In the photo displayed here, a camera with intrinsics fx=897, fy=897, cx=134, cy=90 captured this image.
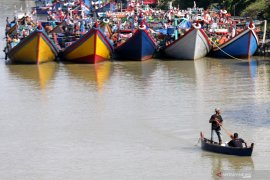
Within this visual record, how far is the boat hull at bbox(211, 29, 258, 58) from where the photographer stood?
140 feet

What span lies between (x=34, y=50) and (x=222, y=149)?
19979 mm

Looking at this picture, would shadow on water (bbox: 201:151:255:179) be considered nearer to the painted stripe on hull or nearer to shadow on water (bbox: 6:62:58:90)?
shadow on water (bbox: 6:62:58:90)

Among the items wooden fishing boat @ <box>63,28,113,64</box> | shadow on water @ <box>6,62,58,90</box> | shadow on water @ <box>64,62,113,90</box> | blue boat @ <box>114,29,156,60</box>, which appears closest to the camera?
shadow on water @ <box>64,62,113,90</box>

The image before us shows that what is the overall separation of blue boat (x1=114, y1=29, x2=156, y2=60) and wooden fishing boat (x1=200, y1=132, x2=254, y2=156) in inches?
693

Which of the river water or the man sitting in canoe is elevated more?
the man sitting in canoe

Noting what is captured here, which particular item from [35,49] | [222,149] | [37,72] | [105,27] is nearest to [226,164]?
[222,149]

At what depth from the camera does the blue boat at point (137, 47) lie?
42500 millimetres

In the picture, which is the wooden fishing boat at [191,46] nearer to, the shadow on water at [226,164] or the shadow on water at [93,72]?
the shadow on water at [93,72]

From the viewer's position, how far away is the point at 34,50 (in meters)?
42.8

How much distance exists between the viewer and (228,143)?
80.3 ft

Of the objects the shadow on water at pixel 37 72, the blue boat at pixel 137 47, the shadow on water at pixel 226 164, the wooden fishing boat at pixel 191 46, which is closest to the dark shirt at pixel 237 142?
the shadow on water at pixel 226 164

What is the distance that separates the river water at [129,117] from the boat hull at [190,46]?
1.61ft

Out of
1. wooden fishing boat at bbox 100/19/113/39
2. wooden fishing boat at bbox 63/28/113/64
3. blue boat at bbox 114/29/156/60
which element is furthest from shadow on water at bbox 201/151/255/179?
wooden fishing boat at bbox 100/19/113/39

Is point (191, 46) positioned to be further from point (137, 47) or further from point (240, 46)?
→ point (137, 47)
